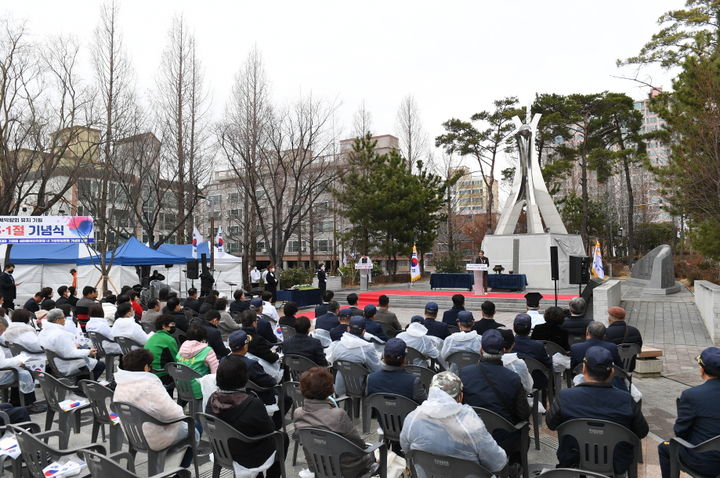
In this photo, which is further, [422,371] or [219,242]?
[219,242]

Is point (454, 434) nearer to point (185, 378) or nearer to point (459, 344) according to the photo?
point (459, 344)

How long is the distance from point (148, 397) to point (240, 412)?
849 mm

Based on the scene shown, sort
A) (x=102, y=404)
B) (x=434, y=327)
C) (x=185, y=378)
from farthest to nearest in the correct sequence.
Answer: (x=434, y=327), (x=185, y=378), (x=102, y=404)

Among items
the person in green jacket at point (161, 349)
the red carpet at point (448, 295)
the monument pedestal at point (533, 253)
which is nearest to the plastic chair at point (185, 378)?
the person in green jacket at point (161, 349)

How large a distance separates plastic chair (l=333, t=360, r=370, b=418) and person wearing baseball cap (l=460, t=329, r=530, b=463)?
168 centimetres

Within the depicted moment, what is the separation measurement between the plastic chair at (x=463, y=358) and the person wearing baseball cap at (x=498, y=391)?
1614mm

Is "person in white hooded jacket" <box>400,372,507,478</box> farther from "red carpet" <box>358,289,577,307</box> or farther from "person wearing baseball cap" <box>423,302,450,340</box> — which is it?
"red carpet" <box>358,289,577,307</box>

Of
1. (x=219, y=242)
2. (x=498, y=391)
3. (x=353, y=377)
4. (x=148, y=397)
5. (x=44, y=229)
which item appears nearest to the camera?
(x=498, y=391)

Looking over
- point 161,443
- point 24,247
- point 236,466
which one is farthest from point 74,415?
point 24,247

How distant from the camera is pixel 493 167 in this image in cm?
4147

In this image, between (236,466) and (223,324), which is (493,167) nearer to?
(223,324)

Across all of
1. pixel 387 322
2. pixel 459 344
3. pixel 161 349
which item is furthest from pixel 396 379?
pixel 387 322

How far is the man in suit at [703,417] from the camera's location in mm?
3094

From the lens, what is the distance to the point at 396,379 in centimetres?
400
